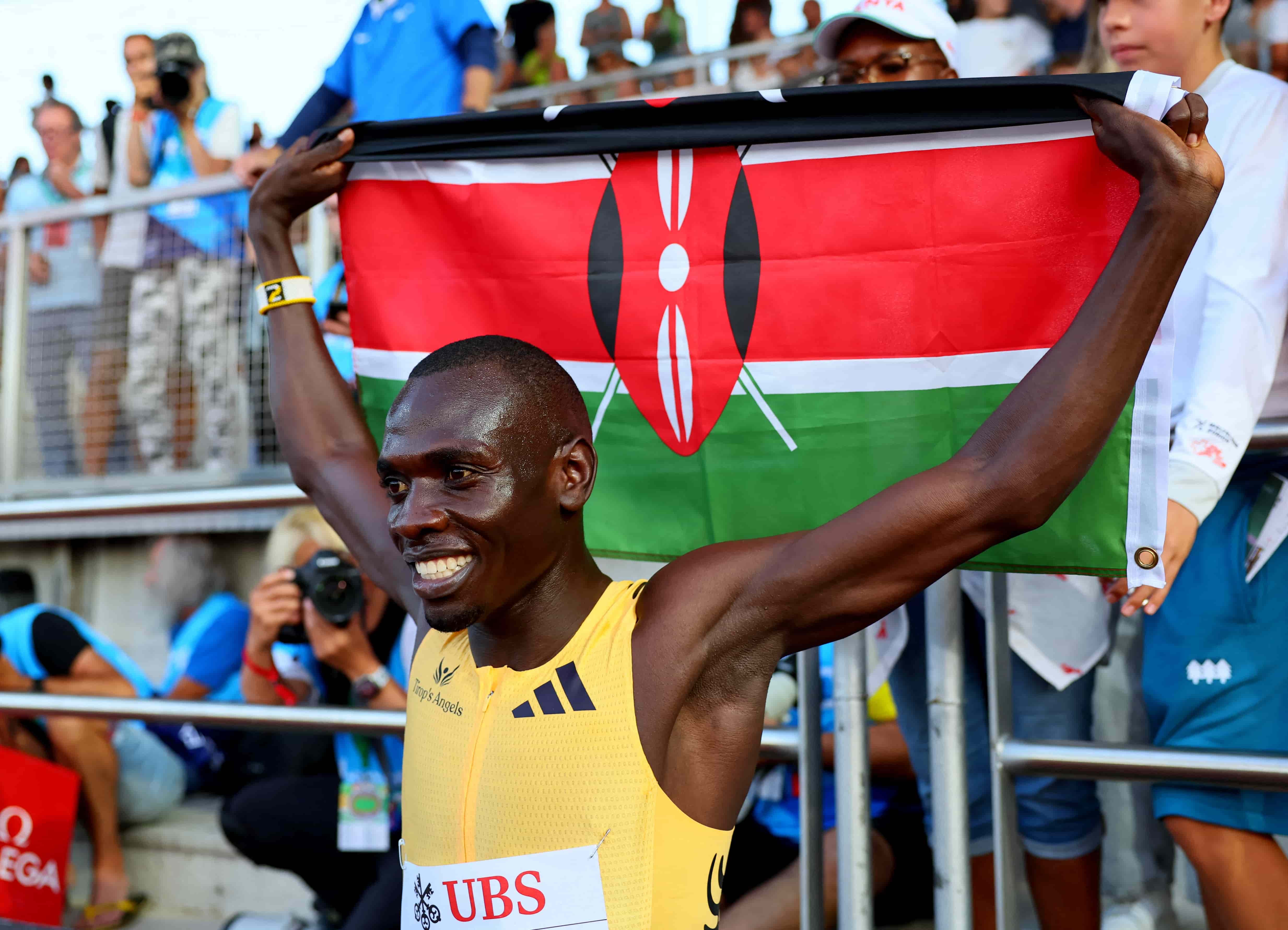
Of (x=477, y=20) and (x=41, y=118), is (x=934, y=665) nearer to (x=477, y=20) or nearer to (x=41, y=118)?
(x=477, y=20)

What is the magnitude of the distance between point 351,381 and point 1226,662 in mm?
2429

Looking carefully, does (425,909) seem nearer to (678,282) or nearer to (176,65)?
(678,282)

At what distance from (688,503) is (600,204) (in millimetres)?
570

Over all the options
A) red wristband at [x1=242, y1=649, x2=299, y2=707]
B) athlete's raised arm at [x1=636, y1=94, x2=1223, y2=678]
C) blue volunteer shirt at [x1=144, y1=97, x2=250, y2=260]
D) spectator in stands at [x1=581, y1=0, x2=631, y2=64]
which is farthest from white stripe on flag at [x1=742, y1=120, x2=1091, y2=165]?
spectator in stands at [x1=581, y1=0, x2=631, y2=64]

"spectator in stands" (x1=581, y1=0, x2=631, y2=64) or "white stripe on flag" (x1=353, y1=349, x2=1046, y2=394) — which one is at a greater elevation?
"spectator in stands" (x1=581, y1=0, x2=631, y2=64)

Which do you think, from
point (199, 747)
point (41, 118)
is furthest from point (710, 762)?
point (41, 118)

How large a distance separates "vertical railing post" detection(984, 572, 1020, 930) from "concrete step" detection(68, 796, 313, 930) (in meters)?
2.38

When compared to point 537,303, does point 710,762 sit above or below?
below

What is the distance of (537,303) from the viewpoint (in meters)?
2.31

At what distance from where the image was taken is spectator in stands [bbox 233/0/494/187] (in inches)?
173

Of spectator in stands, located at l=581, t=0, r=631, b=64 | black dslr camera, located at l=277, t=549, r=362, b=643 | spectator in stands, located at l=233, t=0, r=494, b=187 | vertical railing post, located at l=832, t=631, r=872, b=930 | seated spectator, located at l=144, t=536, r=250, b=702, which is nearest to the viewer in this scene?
vertical railing post, located at l=832, t=631, r=872, b=930

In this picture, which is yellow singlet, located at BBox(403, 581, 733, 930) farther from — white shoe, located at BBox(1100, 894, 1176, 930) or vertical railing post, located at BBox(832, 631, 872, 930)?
white shoe, located at BBox(1100, 894, 1176, 930)

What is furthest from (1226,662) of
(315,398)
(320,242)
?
(320,242)

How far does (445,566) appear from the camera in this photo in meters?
1.61
